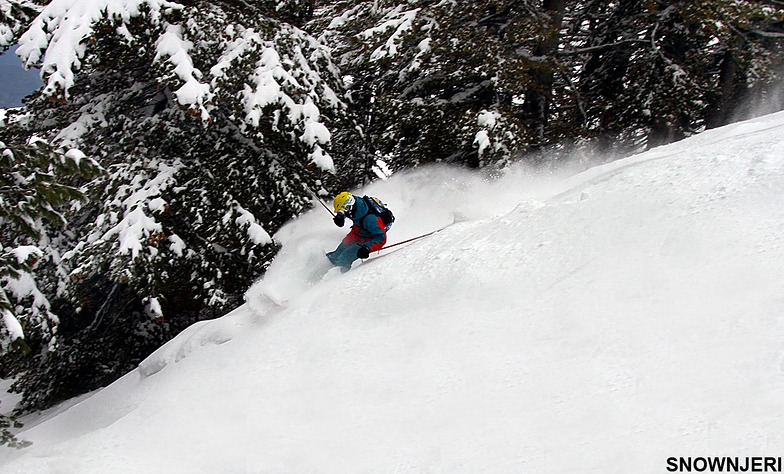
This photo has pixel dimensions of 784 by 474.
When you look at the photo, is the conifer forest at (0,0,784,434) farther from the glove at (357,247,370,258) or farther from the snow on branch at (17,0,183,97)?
the glove at (357,247,370,258)

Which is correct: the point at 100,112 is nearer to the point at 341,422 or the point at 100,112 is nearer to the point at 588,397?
the point at 341,422

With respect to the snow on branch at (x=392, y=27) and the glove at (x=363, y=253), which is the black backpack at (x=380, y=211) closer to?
the glove at (x=363, y=253)

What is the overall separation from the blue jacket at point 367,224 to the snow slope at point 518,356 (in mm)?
489

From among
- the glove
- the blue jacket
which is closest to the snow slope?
the glove

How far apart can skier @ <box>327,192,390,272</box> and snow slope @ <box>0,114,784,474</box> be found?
50cm

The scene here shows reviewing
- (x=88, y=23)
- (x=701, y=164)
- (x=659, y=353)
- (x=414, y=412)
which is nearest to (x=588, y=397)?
(x=659, y=353)

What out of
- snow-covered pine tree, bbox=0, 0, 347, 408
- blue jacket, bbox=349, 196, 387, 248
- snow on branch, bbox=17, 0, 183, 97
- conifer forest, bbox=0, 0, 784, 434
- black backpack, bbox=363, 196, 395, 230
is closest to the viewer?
snow on branch, bbox=17, 0, 183, 97

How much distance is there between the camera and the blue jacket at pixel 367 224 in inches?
296

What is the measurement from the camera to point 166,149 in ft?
30.9

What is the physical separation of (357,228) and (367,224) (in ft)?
0.79

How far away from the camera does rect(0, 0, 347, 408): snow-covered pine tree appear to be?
7844mm

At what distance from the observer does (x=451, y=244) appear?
6.55 metres

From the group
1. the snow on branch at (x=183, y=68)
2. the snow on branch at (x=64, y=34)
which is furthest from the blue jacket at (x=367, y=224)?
the snow on branch at (x=64, y=34)

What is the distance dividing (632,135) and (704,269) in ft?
28.2
